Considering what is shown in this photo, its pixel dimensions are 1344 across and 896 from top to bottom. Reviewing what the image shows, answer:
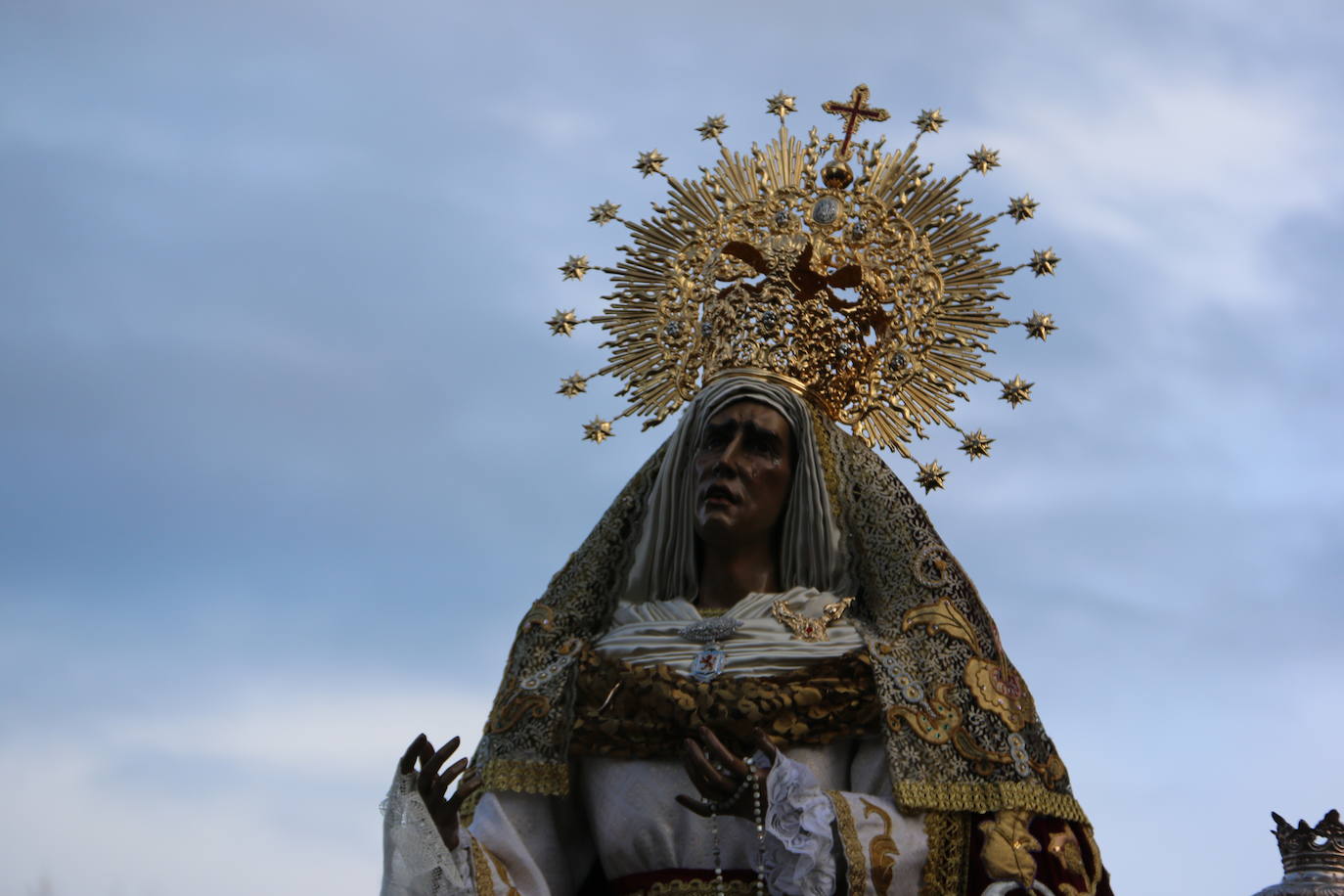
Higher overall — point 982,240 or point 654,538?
point 982,240

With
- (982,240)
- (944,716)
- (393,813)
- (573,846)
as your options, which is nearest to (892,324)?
(982,240)

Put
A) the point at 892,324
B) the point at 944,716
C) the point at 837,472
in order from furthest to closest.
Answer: the point at 892,324
the point at 837,472
the point at 944,716

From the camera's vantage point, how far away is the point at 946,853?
23.3 ft

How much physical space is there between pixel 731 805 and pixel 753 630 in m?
1.02

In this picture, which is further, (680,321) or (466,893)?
(680,321)

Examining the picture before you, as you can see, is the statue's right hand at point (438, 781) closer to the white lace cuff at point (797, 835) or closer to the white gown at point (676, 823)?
the white gown at point (676, 823)

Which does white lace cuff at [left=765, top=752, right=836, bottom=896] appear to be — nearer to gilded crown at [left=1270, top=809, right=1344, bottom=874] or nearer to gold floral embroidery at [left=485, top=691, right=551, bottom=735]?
gold floral embroidery at [left=485, top=691, right=551, bottom=735]

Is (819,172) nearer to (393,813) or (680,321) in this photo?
(680,321)

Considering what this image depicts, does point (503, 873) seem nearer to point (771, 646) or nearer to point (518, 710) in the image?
point (518, 710)

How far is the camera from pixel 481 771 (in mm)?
7766

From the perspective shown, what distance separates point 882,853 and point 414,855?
1.64 meters

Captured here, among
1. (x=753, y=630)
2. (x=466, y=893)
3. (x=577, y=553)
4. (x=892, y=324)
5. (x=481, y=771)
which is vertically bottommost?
(x=466, y=893)

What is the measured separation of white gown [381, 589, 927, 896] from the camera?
6.91m

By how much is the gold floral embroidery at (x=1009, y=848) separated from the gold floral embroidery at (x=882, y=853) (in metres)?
0.34
